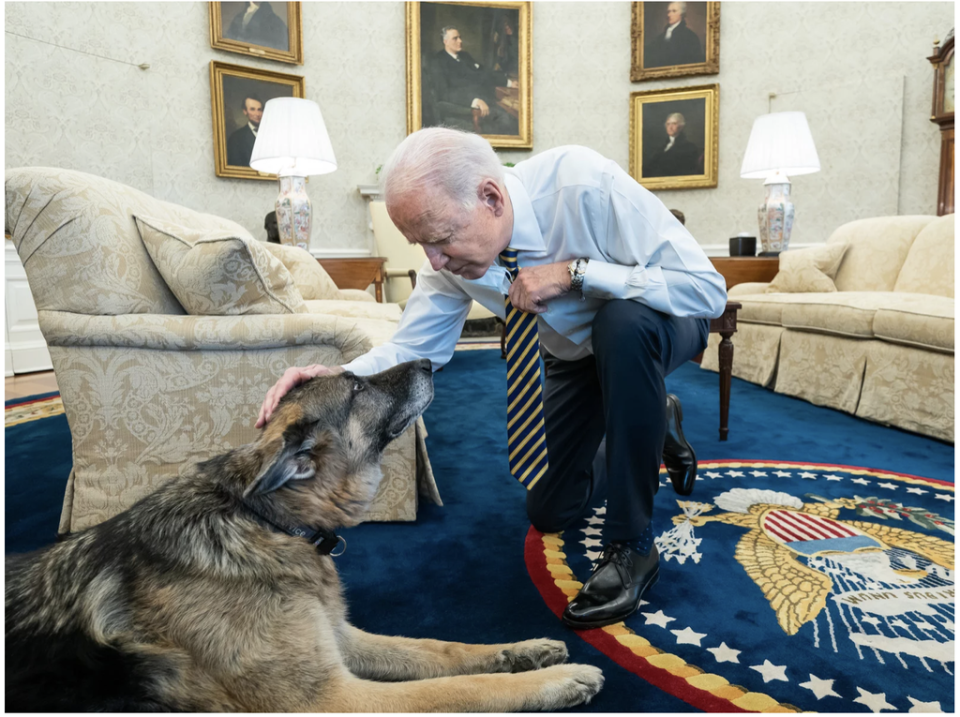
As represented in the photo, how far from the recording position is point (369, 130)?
6.41 metres

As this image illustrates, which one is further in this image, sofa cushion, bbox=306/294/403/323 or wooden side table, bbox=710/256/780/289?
wooden side table, bbox=710/256/780/289

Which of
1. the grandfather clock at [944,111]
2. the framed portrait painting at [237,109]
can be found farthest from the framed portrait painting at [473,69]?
the grandfather clock at [944,111]

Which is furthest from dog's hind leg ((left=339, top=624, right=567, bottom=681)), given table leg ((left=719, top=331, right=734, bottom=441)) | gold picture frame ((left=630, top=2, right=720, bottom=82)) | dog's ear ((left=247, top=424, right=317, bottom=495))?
gold picture frame ((left=630, top=2, right=720, bottom=82))

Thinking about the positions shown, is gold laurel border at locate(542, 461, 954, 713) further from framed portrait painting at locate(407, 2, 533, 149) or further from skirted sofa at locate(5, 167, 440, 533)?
framed portrait painting at locate(407, 2, 533, 149)

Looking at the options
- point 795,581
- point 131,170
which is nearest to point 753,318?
point 795,581

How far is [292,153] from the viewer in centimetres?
441

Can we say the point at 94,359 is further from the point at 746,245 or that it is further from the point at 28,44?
the point at 746,245

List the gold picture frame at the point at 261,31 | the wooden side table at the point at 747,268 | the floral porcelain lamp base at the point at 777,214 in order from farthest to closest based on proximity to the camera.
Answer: the gold picture frame at the point at 261,31 → the floral porcelain lamp base at the point at 777,214 → the wooden side table at the point at 747,268

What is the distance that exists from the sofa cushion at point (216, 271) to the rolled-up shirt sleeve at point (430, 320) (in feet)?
1.41

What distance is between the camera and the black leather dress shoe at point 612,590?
1.42 metres

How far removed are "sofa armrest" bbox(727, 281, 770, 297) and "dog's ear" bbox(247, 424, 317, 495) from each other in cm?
431

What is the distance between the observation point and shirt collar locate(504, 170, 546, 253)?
1581 mm

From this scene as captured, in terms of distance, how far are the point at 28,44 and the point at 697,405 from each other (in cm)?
568

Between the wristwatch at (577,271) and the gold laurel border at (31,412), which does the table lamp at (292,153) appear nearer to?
the gold laurel border at (31,412)
